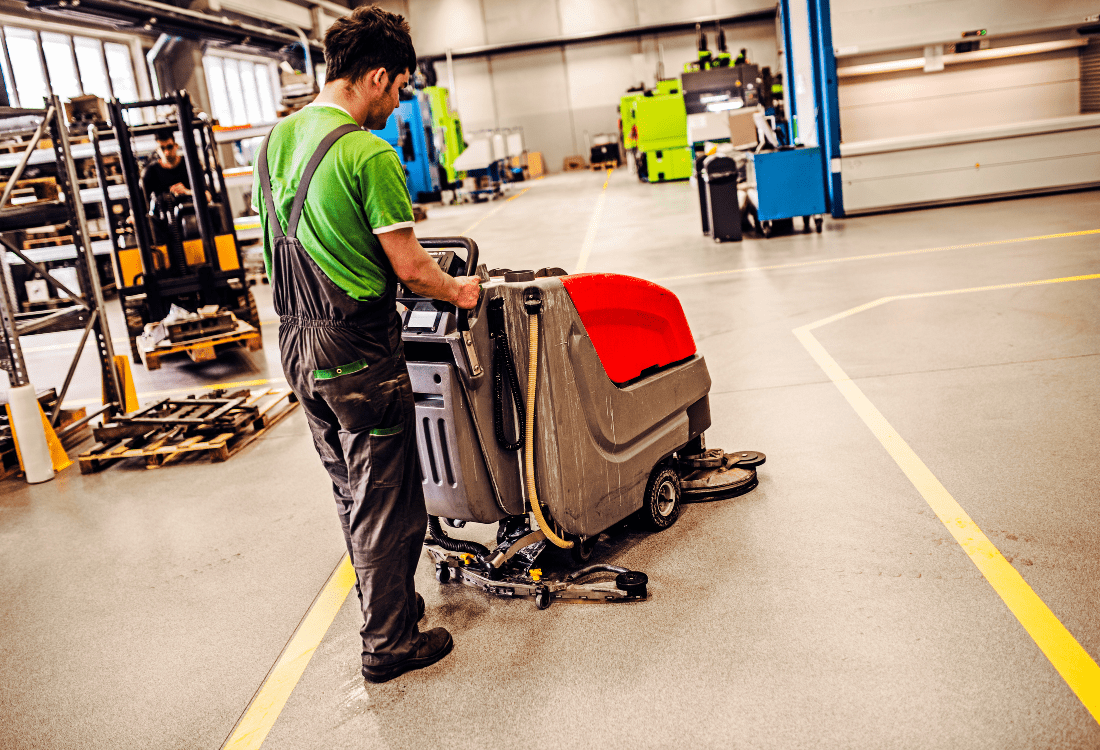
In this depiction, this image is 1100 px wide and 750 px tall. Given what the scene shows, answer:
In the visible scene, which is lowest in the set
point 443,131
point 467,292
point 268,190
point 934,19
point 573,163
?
point 467,292

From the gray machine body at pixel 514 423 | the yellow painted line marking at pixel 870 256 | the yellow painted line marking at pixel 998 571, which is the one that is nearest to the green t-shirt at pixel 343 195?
the gray machine body at pixel 514 423

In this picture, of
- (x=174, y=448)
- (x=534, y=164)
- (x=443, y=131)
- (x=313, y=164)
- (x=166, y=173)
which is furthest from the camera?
(x=534, y=164)

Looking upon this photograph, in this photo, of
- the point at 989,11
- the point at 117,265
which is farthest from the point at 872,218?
the point at 117,265

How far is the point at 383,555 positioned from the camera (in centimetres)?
263

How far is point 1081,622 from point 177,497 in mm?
4306

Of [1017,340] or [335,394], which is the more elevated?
[335,394]

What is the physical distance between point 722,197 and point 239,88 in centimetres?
1879

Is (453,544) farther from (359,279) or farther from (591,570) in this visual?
(359,279)

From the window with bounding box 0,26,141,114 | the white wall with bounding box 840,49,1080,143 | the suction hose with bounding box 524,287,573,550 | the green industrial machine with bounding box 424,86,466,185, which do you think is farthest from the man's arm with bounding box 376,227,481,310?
the green industrial machine with bounding box 424,86,466,185

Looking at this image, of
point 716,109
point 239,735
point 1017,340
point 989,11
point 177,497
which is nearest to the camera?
point 239,735

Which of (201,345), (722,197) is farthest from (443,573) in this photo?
(722,197)

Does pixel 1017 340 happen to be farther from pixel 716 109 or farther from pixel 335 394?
pixel 716 109

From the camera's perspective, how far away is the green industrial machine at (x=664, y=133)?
66.9ft

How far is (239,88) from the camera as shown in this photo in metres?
24.9
